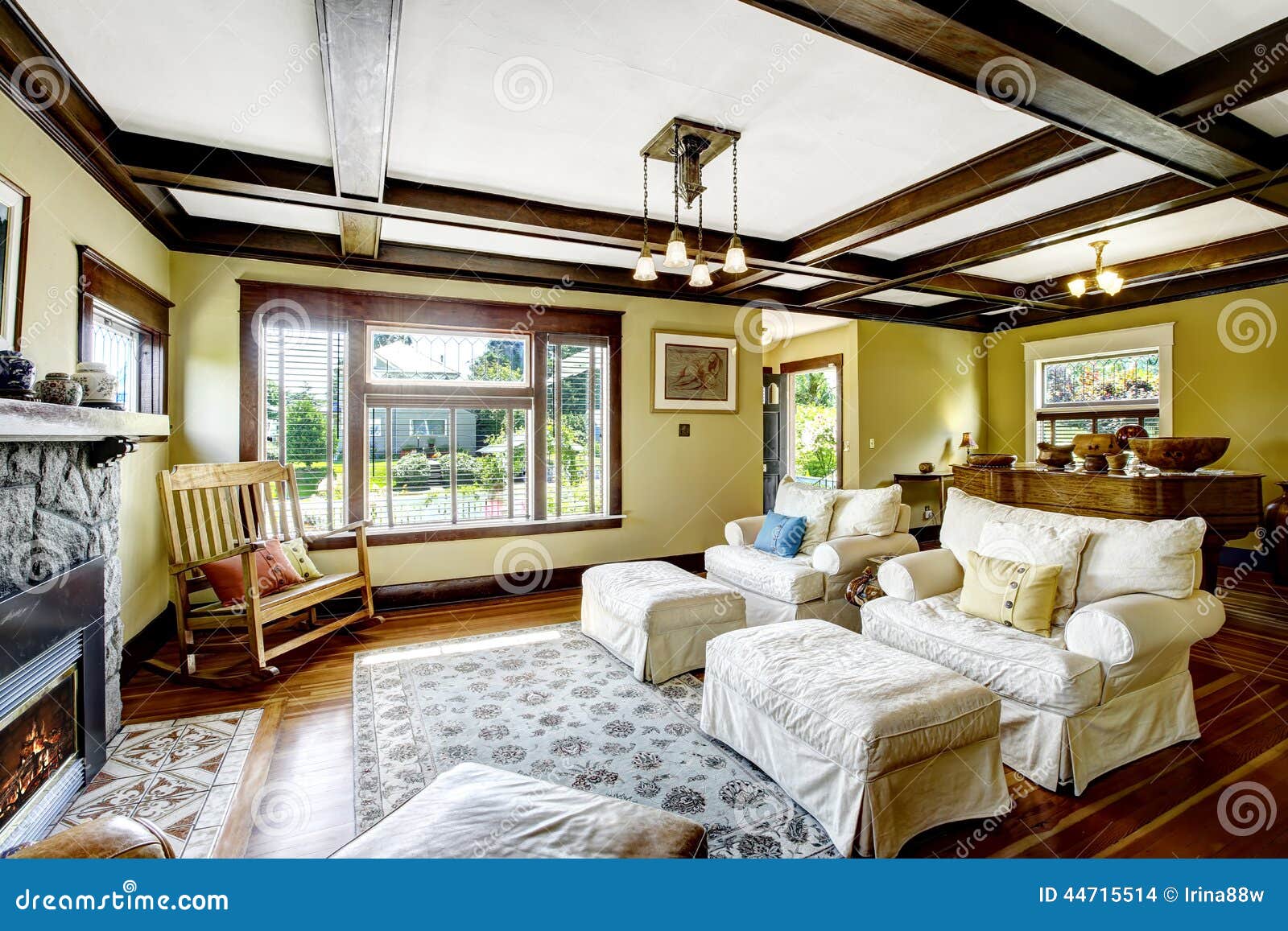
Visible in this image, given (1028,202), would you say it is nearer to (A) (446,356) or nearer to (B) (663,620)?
(B) (663,620)

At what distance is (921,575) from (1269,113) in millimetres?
2543

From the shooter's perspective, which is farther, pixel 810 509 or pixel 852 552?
pixel 810 509

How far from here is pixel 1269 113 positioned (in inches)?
106

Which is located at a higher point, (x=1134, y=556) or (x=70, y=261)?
(x=70, y=261)

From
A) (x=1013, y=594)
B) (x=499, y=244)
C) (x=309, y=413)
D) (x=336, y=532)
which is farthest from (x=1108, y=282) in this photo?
(x=309, y=413)

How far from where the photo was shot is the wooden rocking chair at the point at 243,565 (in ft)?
10.5

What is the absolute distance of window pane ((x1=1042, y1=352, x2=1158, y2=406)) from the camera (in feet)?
20.0

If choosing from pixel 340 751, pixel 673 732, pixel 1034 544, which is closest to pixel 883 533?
pixel 1034 544

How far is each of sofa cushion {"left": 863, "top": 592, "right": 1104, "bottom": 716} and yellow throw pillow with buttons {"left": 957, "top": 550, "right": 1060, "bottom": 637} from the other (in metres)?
0.04

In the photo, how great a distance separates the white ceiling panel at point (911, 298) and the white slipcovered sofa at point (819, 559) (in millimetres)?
2838

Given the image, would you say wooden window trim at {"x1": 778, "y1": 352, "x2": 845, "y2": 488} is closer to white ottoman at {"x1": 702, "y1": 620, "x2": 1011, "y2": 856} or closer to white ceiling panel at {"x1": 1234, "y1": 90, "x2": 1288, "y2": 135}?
white ceiling panel at {"x1": 1234, "y1": 90, "x2": 1288, "y2": 135}

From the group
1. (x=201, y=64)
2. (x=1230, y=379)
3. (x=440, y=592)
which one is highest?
(x=201, y=64)

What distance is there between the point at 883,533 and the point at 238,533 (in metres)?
4.15

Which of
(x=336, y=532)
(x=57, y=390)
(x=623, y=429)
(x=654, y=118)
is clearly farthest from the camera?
(x=623, y=429)
